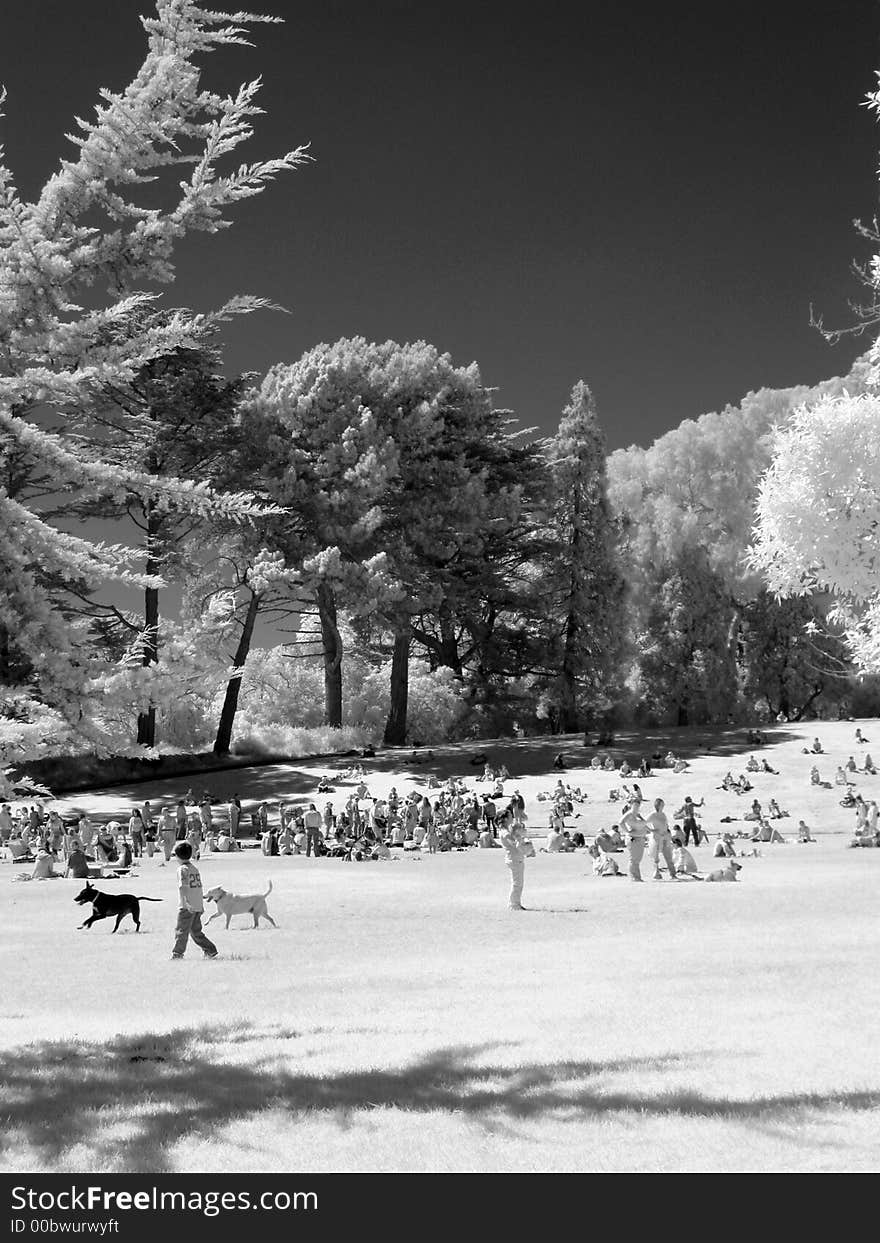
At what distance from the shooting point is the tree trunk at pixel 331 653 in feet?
150

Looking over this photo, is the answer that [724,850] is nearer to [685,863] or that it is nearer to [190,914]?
[685,863]

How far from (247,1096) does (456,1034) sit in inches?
96.9

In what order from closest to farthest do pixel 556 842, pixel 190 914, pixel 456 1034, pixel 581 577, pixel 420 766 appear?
pixel 456 1034 → pixel 190 914 → pixel 556 842 → pixel 420 766 → pixel 581 577

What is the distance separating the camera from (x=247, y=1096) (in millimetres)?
7691

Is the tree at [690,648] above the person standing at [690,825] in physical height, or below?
above

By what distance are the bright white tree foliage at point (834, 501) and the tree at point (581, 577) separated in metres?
35.3

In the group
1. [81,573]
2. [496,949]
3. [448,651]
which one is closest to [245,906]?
[496,949]

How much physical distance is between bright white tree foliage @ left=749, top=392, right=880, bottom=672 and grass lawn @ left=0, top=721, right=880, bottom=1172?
4.41 metres

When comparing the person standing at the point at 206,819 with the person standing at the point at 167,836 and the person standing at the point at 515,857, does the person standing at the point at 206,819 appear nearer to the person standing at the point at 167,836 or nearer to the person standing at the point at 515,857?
the person standing at the point at 167,836

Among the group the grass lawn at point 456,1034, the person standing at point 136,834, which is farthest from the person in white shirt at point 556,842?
the person standing at point 136,834

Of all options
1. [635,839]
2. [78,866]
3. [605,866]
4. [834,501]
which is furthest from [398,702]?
[834,501]

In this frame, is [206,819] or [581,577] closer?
[206,819]

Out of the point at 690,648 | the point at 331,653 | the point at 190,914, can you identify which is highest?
the point at 690,648

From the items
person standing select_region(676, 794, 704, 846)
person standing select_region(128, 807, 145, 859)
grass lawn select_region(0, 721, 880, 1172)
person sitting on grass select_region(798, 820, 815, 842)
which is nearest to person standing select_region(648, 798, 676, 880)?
grass lawn select_region(0, 721, 880, 1172)
